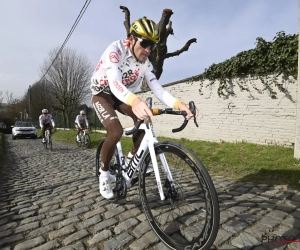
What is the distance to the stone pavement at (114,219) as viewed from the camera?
2.24 metres

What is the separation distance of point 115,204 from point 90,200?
0.49 metres

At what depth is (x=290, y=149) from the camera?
21.6 ft

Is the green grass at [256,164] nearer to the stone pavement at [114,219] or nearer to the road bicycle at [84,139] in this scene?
the stone pavement at [114,219]

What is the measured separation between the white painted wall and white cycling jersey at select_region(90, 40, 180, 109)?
5.77m

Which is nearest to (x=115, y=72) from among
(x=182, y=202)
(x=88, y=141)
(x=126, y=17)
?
(x=182, y=202)

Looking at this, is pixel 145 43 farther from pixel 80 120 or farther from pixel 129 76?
pixel 80 120

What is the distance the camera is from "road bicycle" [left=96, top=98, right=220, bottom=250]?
Answer: 1795 mm

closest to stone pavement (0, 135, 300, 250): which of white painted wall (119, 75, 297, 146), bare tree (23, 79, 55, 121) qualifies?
white painted wall (119, 75, 297, 146)

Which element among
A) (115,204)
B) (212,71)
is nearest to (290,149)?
(212,71)

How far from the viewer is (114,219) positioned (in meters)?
2.76

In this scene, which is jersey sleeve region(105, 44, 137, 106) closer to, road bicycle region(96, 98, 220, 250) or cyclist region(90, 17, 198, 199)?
cyclist region(90, 17, 198, 199)

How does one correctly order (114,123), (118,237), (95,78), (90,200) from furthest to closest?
1. (90,200)
2. (95,78)
3. (114,123)
4. (118,237)

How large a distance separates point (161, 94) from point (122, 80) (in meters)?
0.53

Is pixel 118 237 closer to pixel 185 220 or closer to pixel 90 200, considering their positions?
pixel 185 220
